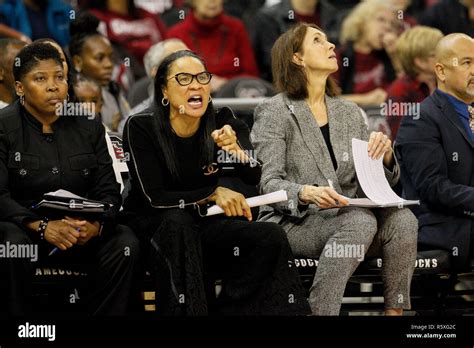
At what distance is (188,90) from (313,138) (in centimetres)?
62

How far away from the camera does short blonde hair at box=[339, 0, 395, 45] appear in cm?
717

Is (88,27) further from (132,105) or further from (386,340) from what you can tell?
(386,340)

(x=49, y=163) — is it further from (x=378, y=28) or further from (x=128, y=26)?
(x=378, y=28)

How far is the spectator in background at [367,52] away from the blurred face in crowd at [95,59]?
1.62 m

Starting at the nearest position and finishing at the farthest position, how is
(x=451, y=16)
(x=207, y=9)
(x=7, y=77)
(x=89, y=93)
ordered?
(x=7, y=77), (x=89, y=93), (x=207, y=9), (x=451, y=16)

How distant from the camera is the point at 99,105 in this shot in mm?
5754

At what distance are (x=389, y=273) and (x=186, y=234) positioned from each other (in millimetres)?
886

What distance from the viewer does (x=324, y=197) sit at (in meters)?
4.52

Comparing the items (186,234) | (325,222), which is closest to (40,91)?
(186,234)

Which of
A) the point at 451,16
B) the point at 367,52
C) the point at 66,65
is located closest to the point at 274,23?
the point at 367,52

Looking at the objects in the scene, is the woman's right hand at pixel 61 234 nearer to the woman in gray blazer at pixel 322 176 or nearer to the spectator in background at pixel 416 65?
the woman in gray blazer at pixel 322 176

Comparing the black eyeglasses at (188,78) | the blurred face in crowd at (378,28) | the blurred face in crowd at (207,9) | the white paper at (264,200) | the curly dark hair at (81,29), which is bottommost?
the white paper at (264,200)

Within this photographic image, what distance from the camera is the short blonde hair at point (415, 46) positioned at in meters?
6.03

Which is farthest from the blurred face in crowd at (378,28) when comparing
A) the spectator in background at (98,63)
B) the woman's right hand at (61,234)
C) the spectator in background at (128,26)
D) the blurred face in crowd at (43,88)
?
the woman's right hand at (61,234)
